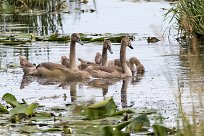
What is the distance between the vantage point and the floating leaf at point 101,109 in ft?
31.0

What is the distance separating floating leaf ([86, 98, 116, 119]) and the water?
0.68m

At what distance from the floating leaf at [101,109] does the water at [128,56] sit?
26.8 inches

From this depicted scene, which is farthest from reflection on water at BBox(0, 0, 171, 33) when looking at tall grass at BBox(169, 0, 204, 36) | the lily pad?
the lily pad

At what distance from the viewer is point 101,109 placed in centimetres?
951

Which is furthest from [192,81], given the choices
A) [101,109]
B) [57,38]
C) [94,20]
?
[94,20]

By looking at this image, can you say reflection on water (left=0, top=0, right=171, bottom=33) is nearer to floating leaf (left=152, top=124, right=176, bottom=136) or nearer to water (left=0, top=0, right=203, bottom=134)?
water (left=0, top=0, right=203, bottom=134)

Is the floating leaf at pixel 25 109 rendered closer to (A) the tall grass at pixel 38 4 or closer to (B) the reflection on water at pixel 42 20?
(B) the reflection on water at pixel 42 20

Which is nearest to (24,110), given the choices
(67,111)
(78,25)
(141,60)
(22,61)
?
(67,111)

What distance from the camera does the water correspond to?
36.8 feet

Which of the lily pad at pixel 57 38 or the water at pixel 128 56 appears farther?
the lily pad at pixel 57 38

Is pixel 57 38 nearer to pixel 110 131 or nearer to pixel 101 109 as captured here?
pixel 101 109

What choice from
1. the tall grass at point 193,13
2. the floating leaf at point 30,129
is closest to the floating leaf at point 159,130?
the floating leaf at point 30,129

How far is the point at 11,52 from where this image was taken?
16.3 meters

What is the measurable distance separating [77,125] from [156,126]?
3.93ft
